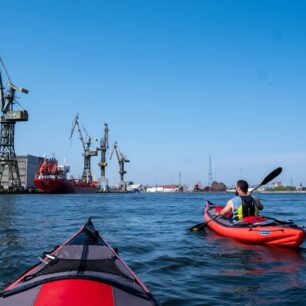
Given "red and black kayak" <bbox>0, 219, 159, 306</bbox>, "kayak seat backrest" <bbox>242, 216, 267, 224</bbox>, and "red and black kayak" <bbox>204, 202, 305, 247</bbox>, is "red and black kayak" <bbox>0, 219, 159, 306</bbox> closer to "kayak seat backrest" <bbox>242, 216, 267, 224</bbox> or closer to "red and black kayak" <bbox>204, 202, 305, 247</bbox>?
"red and black kayak" <bbox>204, 202, 305, 247</bbox>

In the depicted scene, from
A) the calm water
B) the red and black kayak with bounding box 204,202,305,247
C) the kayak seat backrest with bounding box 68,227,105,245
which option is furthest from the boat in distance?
the kayak seat backrest with bounding box 68,227,105,245

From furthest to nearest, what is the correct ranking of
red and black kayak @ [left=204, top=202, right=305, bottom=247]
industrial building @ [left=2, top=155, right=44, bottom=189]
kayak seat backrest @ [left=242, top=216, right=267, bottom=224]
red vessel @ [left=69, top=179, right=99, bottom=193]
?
industrial building @ [left=2, top=155, right=44, bottom=189] < red vessel @ [left=69, top=179, right=99, bottom=193] < kayak seat backrest @ [left=242, top=216, right=267, bottom=224] < red and black kayak @ [left=204, top=202, right=305, bottom=247]


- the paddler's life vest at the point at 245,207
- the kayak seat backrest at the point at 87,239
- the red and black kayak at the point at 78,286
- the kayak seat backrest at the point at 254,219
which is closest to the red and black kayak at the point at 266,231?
the kayak seat backrest at the point at 254,219

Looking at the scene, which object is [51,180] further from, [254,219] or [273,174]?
[254,219]

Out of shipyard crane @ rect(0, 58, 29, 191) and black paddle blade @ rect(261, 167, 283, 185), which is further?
shipyard crane @ rect(0, 58, 29, 191)

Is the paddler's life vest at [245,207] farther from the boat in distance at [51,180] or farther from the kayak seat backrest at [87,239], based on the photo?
the boat in distance at [51,180]

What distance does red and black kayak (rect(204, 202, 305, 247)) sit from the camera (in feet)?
34.2

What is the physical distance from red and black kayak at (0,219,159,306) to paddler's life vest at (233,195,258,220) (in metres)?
6.95

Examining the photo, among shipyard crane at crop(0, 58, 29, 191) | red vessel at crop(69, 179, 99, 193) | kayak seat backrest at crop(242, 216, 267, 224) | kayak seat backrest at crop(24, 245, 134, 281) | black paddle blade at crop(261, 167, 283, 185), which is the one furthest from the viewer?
red vessel at crop(69, 179, 99, 193)

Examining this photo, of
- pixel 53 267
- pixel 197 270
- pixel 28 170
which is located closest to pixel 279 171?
pixel 197 270

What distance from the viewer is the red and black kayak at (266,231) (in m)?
10.4

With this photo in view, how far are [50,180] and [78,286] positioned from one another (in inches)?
3010

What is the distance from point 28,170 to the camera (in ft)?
335

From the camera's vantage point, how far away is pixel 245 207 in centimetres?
1159
